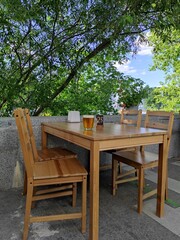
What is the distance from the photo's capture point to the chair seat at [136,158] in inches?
74.2

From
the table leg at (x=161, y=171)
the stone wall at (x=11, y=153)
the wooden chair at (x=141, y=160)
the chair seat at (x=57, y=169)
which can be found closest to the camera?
the chair seat at (x=57, y=169)

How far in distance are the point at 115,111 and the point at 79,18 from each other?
1491 mm

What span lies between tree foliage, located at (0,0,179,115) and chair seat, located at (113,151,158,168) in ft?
4.37

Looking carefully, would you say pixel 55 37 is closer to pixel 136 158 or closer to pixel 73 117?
pixel 73 117

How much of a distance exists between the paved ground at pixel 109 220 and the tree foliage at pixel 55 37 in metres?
1.34

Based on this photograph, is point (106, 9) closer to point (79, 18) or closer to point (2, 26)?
point (79, 18)

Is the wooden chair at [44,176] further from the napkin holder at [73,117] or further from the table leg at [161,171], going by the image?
the napkin holder at [73,117]

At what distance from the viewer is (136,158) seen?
1.99 metres

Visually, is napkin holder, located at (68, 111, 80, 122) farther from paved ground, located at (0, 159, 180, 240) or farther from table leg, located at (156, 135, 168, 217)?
table leg, located at (156, 135, 168, 217)

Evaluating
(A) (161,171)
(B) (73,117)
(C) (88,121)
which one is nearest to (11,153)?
(B) (73,117)

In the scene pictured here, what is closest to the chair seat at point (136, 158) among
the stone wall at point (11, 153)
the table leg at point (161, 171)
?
the table leg at point (161, 171)

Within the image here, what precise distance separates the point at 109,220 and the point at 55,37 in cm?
235

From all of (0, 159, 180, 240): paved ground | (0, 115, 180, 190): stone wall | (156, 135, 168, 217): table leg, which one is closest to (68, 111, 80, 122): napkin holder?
(0, 115, 180, 190): stone wall

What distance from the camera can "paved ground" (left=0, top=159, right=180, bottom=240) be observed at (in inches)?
58.2
